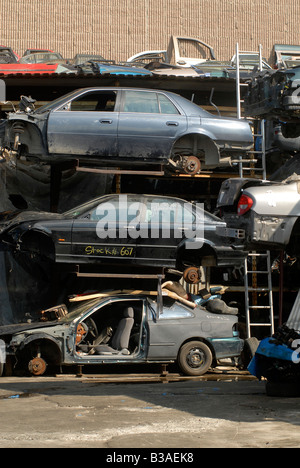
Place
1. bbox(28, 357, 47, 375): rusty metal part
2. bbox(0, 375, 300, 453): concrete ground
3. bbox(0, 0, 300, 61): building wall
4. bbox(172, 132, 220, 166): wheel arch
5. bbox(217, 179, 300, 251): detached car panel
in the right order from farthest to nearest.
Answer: bbox(0, 0, 300, 61): building wall → bbox(172, 132, 220, 166): wheel arch → bbox(28, 357, 47, 375): rusty metal part → bbox(217, 179, 300, 251): detached car panel → bbox(0, 375, 300, 453): concrete ground

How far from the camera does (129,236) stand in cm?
1257

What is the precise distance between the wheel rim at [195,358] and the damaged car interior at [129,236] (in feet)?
0.05

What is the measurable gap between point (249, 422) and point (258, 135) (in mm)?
8757

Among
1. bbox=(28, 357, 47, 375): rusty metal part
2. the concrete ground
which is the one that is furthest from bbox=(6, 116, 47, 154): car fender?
the concrete ground

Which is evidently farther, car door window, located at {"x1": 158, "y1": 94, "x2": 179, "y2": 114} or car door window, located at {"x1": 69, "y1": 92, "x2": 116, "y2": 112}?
car door window, located at {"x1": 69, "y1": 92, "x2": 116, "y2": 112}

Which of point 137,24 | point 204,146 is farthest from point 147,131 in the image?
point 137,24

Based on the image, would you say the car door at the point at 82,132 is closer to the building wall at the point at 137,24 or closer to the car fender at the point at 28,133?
the car fender at the point at 28,133

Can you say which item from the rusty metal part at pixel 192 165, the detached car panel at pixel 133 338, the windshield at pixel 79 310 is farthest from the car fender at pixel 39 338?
the rusty metal part at pixel 192 165

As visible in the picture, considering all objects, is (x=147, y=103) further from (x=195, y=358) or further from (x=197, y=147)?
(x=195, y=358)

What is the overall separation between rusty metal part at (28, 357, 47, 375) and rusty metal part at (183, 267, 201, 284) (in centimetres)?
283

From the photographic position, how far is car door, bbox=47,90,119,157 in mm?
13094

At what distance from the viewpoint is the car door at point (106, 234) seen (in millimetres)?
12500

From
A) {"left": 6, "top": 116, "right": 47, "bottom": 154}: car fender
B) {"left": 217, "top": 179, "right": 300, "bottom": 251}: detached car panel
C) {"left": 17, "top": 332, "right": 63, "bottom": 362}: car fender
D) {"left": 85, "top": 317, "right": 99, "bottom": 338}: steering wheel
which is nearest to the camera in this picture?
{"left": 217, "top": 179, "right": 300, "bottom": 251}: detached car panel

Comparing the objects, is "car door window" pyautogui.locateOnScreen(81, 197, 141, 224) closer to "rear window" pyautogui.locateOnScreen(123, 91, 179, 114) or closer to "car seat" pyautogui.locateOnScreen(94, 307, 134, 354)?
"car seat" pyautogui.locateOnScreen(94, 307, 134, 354)
